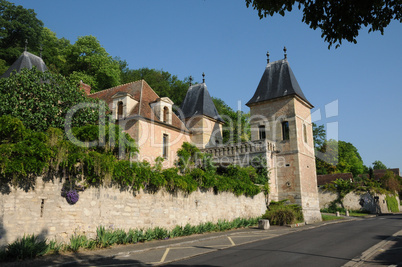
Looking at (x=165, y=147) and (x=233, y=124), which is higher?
(x=233, y=124)

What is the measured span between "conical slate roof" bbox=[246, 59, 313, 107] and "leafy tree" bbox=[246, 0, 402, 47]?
55.9 ft

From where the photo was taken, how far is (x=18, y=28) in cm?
3369

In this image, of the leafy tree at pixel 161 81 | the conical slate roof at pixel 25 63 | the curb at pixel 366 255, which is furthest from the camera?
the leafy tree at pixel 161 81

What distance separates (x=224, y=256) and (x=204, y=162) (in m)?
11.8

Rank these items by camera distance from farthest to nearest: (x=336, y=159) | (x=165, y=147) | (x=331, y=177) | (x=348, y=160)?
(x=348, y=160), (x=336, y=159), (x=331, y=177), (x=165, y=147)

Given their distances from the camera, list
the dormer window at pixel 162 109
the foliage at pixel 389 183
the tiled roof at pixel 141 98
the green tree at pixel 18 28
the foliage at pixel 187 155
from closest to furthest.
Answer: the tiled roof at pixel 141 98 < the dormer window at pixel 162 109 < the foliage at pixel 187 155 < the green tree at pixel 18 28 < the foliage at pixel 389 183

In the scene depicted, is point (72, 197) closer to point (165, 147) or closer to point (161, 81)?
point (165, 147)

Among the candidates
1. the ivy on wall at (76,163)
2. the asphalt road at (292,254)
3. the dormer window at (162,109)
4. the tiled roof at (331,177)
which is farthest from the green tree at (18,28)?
the tiled roof at (331,177)

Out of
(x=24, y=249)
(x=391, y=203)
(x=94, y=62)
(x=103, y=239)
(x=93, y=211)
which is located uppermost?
(x=94, y=62)

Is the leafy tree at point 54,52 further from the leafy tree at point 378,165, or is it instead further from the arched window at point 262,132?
the leafy tree at point 378,165

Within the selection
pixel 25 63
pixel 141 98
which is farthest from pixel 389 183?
pixel 25 63

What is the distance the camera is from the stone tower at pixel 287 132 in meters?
20.6

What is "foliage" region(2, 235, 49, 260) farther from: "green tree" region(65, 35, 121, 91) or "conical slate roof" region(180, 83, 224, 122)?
"green tree" region(65, 35, 121, 91)

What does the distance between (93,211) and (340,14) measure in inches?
365
